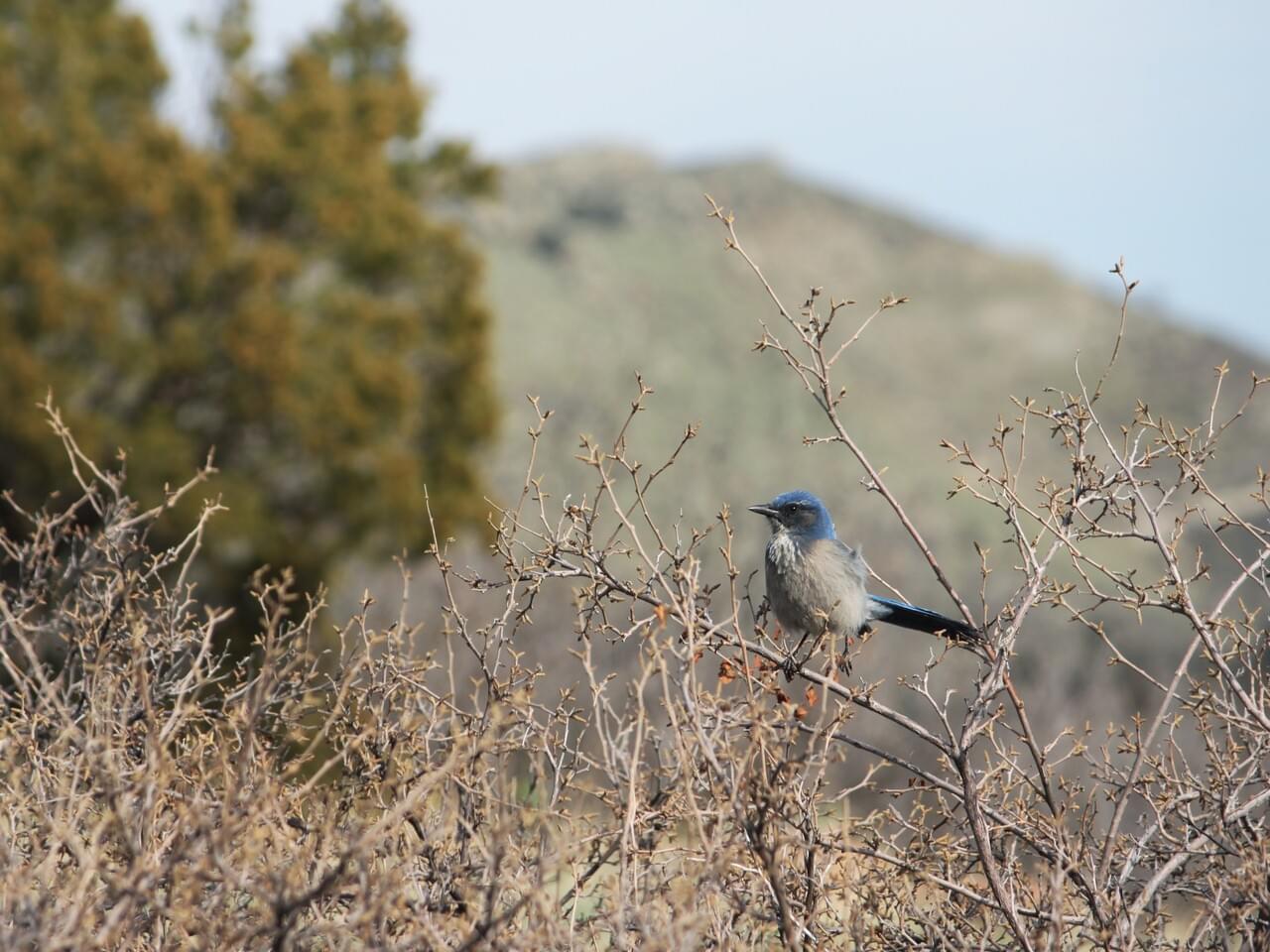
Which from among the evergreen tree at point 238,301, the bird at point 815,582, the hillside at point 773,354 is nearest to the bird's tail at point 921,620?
the bird at point 815,582

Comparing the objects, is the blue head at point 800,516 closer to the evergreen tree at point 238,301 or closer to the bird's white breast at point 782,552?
the bird's white breast at point 782,552

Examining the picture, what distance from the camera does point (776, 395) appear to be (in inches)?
1896

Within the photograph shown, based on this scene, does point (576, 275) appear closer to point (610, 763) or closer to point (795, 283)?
point (795, 283)

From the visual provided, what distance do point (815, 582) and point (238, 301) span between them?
670 inches

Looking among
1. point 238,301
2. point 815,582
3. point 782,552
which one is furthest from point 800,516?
point 238,301

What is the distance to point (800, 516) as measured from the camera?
6.19 meters

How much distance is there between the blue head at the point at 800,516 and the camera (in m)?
6.11

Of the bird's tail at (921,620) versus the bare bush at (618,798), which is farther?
the bird's tail at (921,620)

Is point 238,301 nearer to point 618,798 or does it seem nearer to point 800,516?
point 800,516

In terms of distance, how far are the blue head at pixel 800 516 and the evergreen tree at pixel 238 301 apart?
1375 centimetres

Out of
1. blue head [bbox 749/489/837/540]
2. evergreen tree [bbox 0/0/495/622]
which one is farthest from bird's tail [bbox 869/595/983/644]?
evergreen tree [bbox 0/0/495/622]

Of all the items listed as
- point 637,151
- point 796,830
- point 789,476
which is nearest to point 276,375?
point 796,830

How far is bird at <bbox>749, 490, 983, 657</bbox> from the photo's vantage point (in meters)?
5.82

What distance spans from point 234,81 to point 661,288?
33477 mm
